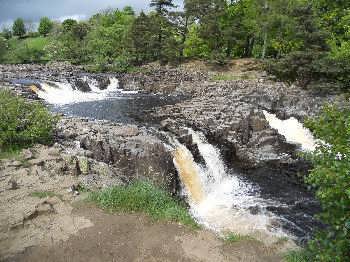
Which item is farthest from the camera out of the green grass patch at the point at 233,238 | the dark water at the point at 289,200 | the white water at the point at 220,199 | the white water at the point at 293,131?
the white water at the point at 293,131

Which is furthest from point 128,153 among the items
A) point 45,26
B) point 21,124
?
point 45,26

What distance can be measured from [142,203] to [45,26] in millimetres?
89142

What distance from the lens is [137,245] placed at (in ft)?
31.9

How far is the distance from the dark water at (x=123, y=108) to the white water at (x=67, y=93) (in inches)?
64.8

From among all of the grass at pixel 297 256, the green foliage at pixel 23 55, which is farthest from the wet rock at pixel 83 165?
the green foliage at pixel 23 55

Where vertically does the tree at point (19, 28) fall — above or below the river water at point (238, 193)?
above

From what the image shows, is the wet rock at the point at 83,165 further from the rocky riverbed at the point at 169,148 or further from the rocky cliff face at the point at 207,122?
the rocky cliff face at the point at 207,122

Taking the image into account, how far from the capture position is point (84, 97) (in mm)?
30906

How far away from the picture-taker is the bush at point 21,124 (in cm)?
1488

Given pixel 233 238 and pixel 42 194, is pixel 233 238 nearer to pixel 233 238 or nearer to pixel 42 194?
pixel 233 238

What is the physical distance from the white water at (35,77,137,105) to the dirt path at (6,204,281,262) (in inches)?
786

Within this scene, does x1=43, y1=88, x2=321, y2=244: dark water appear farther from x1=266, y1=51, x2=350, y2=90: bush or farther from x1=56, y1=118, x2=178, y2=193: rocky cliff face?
x1=266, y1=51, x2=350, y2=90: bush

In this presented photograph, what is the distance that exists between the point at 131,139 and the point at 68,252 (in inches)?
331

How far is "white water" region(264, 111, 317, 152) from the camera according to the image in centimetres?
2350
